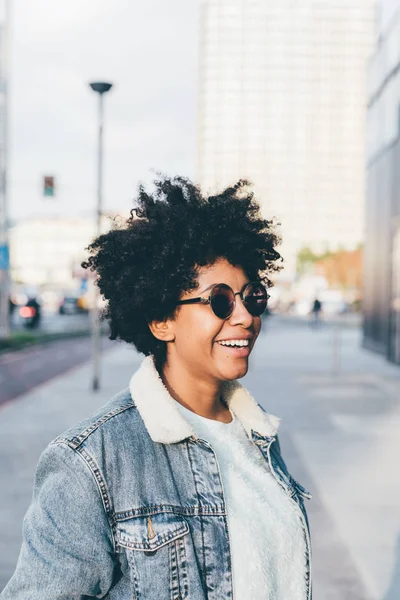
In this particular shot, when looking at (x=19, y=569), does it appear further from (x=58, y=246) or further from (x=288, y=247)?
(x=288, y=247)

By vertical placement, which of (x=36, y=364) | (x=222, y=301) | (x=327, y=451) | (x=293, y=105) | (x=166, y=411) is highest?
(x=293, y=105)

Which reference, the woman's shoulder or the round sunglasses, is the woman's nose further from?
the woman's shoulder

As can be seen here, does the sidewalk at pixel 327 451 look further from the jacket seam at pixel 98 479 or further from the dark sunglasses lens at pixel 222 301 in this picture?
the jacket seam at pixel 98 479

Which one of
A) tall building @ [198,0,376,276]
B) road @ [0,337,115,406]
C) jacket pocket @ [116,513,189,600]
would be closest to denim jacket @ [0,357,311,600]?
jacket pocket @ [116,513,189,600]

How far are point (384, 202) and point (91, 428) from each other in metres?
22.5

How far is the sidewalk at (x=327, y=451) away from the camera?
216 inches

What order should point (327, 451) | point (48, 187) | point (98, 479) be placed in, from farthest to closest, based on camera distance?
point (48, 187), point (327, 451), point (98, 479)

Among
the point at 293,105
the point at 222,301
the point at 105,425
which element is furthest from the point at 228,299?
the point at 293,105

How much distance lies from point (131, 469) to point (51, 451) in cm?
17

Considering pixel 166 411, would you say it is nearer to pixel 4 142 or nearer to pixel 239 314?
pixel 239 314

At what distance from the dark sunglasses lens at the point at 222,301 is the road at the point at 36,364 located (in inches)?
458

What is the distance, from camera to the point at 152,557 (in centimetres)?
183

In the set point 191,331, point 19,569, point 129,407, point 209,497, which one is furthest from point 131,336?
point 19,569

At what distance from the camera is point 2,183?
25.7 m
